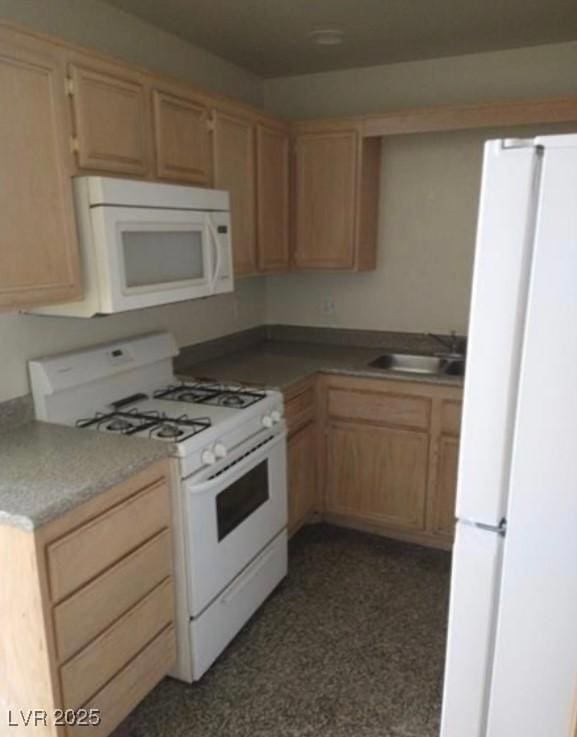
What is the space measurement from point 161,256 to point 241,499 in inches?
37.8

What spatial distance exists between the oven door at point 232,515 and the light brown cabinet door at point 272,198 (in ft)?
3.40

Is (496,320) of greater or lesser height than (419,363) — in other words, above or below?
above

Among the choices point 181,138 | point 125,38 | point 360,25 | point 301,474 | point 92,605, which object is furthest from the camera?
point 301,474

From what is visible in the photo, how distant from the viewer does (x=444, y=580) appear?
2.61m

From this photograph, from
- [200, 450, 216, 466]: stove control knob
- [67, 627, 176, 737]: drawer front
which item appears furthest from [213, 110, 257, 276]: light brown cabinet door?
[67, 627, 176, 737]: drawer front

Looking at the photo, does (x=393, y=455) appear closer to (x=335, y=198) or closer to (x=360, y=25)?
(x=335, y=198)

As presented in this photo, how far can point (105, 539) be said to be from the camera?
1581 millimetres

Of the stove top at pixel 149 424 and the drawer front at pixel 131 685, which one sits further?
the stove top at pixel 149 424

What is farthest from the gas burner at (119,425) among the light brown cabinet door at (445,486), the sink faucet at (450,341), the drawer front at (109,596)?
the sink faucet at (450,341)

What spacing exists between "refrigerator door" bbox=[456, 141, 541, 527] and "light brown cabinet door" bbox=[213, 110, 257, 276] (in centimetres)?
168

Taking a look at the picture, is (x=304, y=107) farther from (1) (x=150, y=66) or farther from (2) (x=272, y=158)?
(1) (x=150, y=66)

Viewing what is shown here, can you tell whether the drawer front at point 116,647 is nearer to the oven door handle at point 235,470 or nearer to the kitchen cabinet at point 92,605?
the kitchen cabinet at point 92,605

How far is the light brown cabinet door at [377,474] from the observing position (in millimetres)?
2793

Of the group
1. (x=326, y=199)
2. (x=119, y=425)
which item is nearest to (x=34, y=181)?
(x=119, y=425)
